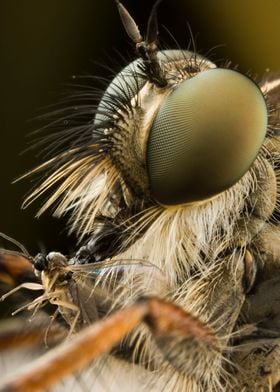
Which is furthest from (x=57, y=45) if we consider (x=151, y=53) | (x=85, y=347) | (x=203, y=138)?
(x=85, y=347)

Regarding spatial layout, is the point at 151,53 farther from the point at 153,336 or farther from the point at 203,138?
the point at 153,336

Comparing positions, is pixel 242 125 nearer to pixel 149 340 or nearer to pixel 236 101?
pixel 236 101

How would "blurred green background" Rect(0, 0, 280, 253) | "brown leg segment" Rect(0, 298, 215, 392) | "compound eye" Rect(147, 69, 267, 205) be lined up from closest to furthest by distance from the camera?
"brown leg segment" Rect(0, 298, 215, 392) → "compound eye" Rect(147, 69, 267, 205) → "blurred green background" Rect(0, 0, 280, 253)

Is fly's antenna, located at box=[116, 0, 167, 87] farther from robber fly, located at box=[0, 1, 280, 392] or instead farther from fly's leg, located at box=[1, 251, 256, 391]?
fly's leg, located at box=[1, 251, 256, 391]

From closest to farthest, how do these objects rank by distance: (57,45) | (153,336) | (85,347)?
(85,347)
(153,336)
(57,45)

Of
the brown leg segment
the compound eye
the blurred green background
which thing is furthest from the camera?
the blurred green background

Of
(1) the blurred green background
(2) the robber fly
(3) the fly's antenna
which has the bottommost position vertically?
(1) the blurred green background

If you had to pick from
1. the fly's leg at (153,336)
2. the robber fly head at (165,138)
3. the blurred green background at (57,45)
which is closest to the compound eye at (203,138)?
the robber fly head at (165,138)

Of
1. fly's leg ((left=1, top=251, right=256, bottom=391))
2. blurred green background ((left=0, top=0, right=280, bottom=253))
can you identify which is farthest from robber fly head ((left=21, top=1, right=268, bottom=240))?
blurred green background ((left=0, top=0, right=280, bottom=253))
